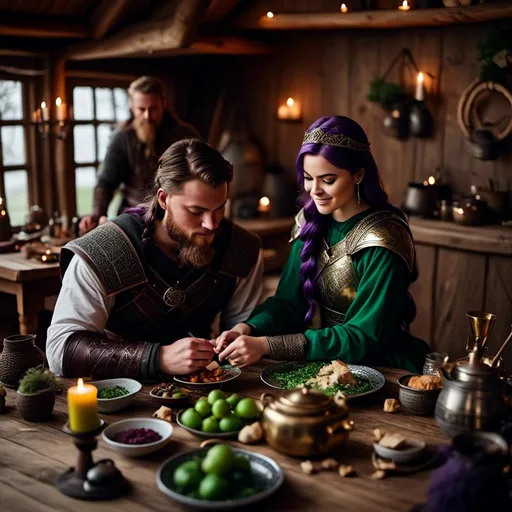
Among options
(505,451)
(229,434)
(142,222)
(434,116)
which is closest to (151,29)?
(434,116)

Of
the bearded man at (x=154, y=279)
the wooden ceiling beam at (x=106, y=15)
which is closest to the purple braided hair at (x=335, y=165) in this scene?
the bearded man at (x=154, y=279)

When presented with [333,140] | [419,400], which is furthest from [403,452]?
[333,140]

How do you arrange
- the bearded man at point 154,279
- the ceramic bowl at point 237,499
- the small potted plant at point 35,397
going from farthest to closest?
the bearded man at point 154,279
the small potted plant at point 35,397
the ceramic bowl at point 237,499

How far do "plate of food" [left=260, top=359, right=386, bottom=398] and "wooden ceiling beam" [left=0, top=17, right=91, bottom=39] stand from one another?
378 centimetres

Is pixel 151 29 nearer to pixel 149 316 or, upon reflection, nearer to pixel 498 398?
pixel 149 316

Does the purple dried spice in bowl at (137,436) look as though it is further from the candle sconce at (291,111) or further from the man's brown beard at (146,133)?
the candle sconce at (291,111)

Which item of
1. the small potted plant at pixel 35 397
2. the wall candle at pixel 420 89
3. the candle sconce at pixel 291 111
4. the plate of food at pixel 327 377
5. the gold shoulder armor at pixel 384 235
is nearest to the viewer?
the small potted plant at pixel 35 397

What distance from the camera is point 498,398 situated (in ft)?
6.32

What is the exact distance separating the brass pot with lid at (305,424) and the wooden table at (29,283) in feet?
8.71

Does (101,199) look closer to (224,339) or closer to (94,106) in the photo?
(94,106)

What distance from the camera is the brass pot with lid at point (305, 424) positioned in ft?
6.28

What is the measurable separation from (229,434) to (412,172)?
4287 mm

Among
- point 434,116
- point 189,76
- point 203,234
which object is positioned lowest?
point 203,234

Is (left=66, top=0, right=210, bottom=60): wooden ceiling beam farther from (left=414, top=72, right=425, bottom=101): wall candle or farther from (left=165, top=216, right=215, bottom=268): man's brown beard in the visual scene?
(left=165, top=216, right=215, bottom=268): man's brown beard
